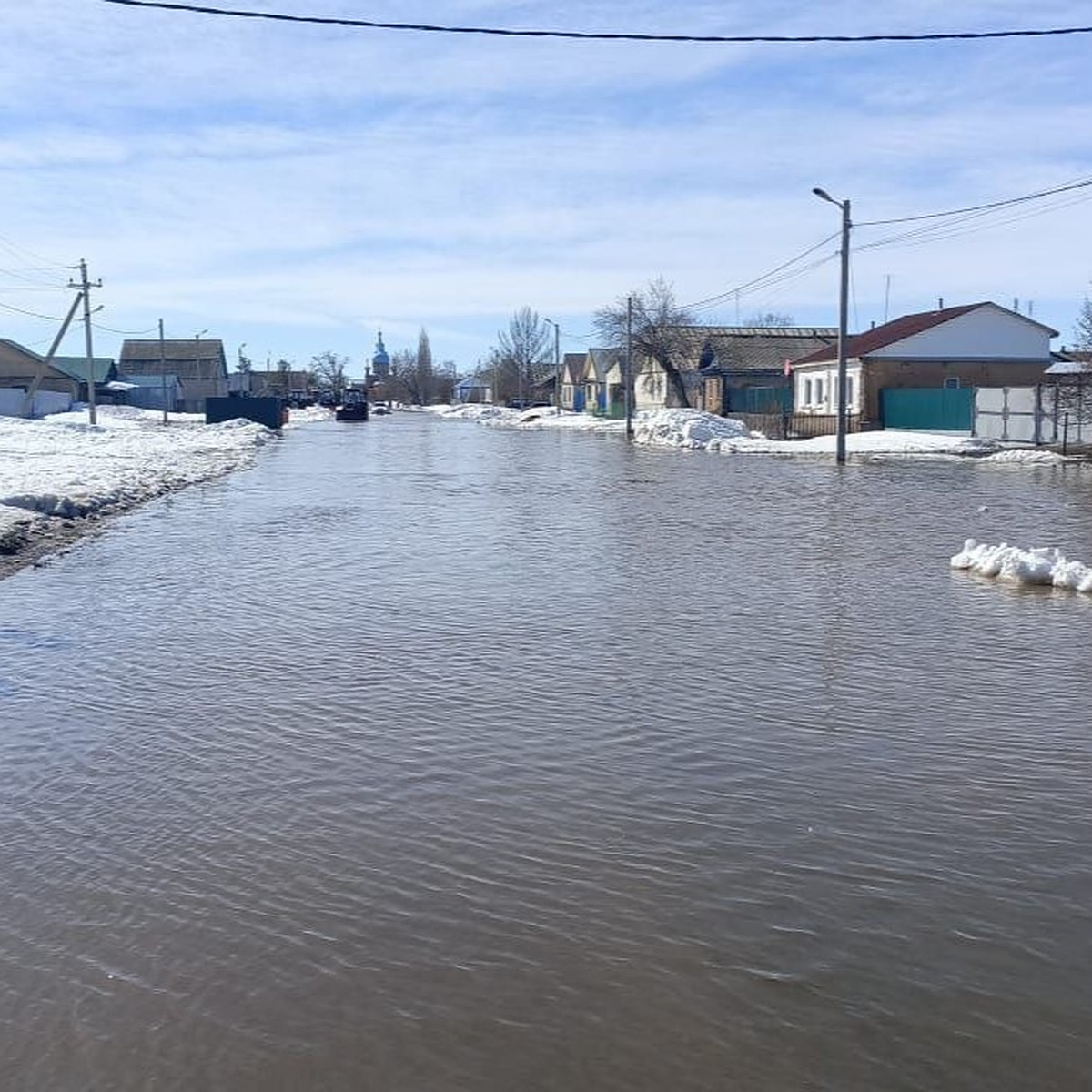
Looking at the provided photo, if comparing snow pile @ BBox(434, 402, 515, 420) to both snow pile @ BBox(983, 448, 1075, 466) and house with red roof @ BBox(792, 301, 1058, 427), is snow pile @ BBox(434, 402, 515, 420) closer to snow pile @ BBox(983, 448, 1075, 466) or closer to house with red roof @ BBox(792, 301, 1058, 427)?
house with red roof @ BBox(792, 301, 1058, 427)

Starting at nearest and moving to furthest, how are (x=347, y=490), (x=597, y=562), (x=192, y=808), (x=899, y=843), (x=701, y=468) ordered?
(x=899, y=843) < (x=192, y=808) < (x=597, y=562) < (x=347, y=490) < (x=701, y=468)

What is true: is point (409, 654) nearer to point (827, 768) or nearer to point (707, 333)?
point (827, 768)

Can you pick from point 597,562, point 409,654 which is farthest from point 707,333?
point 409,654

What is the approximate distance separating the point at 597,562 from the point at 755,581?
241cm

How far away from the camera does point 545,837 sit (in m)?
6.26

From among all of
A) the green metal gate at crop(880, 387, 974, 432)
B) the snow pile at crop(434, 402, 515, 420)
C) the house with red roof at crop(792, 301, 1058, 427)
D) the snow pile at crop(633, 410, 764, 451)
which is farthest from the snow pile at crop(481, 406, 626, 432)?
the green metal gate at crop(880, 387, 974, 432)

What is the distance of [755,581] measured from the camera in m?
14.6

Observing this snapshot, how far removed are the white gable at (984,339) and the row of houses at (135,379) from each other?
39847mm

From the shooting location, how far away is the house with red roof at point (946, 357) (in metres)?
55.6

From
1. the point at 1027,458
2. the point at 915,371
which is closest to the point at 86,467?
the point at 1027,458

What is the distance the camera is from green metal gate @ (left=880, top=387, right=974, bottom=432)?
47125 mm

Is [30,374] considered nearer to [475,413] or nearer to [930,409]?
[475,413]

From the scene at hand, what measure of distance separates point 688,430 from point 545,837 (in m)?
48.6

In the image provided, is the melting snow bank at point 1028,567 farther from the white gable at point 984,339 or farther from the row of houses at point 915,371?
the white gable at point 984,339
